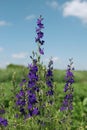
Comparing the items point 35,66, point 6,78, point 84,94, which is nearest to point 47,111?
point 35,66

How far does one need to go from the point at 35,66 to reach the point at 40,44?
0.38 m

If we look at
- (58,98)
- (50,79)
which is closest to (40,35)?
(50,79)

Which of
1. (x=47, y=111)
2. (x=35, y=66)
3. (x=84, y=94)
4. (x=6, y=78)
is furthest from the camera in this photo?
(x=6, y=78)

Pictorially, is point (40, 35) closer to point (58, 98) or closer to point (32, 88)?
point (32, 88)

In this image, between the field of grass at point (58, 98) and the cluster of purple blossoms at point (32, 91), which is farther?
the field of grass at point (58, 98)

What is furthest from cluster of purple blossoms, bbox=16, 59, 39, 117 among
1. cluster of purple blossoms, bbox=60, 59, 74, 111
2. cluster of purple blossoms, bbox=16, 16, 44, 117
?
cluster of purple blossoms, bbox=60, 59, 74, 111

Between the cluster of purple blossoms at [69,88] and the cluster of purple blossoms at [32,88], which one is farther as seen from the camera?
the cluster of purple blossoms at [69,88]

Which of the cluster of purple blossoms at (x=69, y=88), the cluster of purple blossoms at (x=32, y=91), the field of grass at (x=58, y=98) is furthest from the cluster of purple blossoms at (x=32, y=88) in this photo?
the cluster of purple blossoms at (x=69, y=88)

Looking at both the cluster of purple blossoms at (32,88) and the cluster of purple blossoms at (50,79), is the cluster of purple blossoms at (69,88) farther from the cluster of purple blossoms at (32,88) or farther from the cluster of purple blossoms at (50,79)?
the cluster of purple blossoms at (32,88)

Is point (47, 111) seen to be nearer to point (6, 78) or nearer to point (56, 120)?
point (56, 120)

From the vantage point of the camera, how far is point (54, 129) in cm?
664

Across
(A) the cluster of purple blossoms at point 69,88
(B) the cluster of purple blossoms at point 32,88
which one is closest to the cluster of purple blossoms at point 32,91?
(B) the cluster of purple blossoms at point 32,88

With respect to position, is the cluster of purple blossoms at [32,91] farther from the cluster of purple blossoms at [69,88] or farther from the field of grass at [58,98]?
the cluster of purple blossoms at [69,88]

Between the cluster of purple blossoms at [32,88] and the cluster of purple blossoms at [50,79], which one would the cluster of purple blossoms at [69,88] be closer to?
the cluster of purple blossoms at [50,79]
